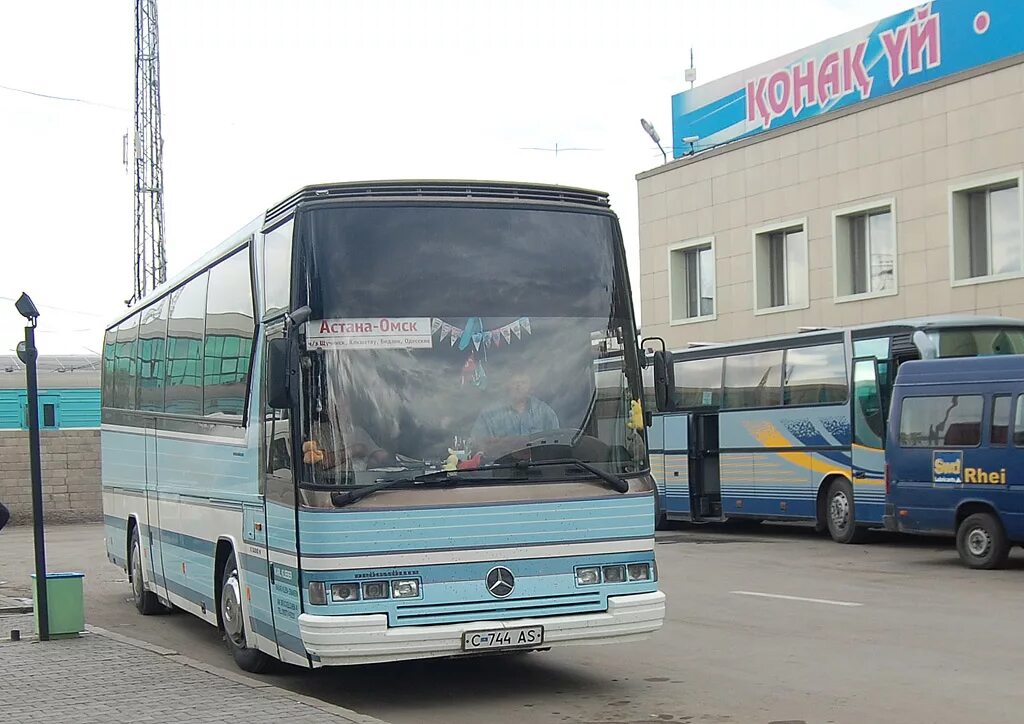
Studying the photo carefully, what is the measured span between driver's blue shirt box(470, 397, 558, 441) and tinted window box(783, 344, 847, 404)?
1417cm

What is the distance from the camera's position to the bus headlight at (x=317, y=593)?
29.3 ft

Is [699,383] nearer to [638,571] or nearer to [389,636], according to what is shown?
[638,571]

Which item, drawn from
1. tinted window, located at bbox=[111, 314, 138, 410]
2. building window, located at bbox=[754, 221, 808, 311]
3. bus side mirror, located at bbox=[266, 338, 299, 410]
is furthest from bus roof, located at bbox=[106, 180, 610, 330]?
building window, located at bbox=[754, 221, 808, 311]

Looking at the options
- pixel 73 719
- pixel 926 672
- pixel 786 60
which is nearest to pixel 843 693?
pixel 926 672

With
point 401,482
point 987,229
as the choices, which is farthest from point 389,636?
point 987,229

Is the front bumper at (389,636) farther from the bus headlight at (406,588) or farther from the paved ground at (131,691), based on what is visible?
the paved ground at (131,691)

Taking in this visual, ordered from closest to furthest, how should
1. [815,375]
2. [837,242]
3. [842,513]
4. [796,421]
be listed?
[842,513], [815,375], [796,421], [837,242]

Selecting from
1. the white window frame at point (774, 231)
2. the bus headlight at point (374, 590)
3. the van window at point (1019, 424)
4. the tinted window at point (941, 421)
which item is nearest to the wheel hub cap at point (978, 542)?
the tinted window at point (941, 421)

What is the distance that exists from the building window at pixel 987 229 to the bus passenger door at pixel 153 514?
62.1 feet

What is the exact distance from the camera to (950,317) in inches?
847

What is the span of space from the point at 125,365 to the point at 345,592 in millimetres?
8144

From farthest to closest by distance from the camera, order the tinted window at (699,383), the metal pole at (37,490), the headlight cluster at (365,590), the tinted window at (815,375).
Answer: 1. the tinted window at (699,383)
2. the tinted window at (815,375)
3. the metal pole at (37,490)
4. the headlight cluster at (365,590)

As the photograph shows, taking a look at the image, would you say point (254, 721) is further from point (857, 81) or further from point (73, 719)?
point (857, 81)

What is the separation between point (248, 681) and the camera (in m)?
9.75
